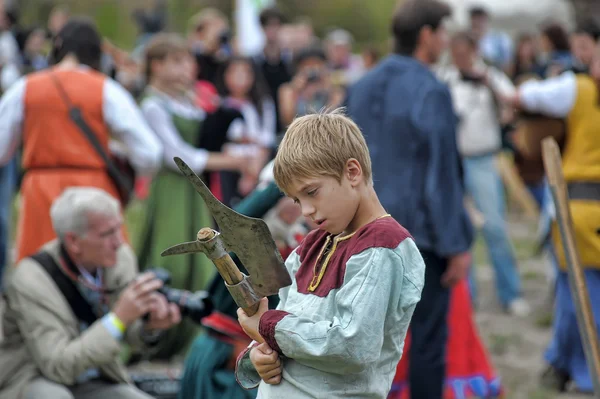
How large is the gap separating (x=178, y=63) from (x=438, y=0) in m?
2.18

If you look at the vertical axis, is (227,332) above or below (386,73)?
below

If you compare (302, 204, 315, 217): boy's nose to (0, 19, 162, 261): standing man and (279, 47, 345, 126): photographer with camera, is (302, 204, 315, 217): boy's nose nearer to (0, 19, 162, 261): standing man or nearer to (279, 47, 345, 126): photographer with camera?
(0, 19, 162, 261): standing man

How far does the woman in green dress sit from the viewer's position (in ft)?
18.6

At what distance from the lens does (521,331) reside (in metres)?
6.53

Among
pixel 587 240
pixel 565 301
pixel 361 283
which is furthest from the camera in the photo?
pixel 565 301

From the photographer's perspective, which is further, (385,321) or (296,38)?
(296,38)

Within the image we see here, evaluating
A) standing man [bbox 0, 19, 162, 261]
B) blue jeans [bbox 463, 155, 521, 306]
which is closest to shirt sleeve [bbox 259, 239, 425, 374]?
standing man [bbox 0, 19, 162, 261]

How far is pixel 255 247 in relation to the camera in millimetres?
2145

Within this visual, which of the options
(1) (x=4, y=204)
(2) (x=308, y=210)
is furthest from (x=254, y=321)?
(1) (x=4, y=204)

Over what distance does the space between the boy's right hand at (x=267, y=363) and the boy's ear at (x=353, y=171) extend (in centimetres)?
43

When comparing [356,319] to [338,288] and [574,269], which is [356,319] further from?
[574,269]

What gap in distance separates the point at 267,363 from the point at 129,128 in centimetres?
288

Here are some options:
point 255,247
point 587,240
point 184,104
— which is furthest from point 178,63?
point 255,247

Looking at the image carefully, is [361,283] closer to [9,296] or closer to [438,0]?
[9,296]
